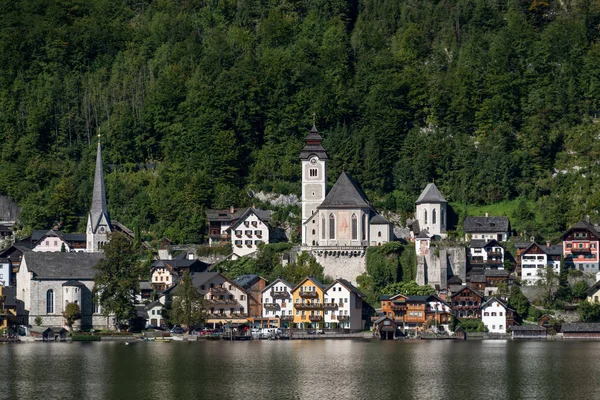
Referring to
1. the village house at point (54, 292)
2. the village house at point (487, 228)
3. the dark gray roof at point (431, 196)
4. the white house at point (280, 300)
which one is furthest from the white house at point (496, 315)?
the village house at point (54, 292)

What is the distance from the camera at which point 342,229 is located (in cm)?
11575

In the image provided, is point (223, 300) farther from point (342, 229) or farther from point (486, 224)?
point (486, 224)

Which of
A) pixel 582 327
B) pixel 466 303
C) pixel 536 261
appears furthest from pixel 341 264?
pixel 582 327

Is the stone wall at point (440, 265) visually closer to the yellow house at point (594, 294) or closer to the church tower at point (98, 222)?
the yellow house at point (594, 294)

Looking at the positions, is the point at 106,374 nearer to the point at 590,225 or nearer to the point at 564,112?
the point at 590,225

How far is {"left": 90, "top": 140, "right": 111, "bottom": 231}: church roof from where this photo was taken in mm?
123125

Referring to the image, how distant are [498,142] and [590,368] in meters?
46.9

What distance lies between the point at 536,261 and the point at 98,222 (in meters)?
34.5

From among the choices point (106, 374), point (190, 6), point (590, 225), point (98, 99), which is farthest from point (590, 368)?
point (190, 6)

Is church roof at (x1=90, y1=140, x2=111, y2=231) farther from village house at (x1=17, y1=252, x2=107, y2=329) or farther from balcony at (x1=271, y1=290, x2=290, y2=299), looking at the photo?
balcony at (x1=271, y1=290, x2=290, y2=299)

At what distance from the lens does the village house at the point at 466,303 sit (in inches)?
4193

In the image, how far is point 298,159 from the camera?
127 m

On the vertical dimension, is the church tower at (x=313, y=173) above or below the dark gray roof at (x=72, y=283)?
above

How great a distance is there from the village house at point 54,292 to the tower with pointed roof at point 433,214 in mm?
24203
